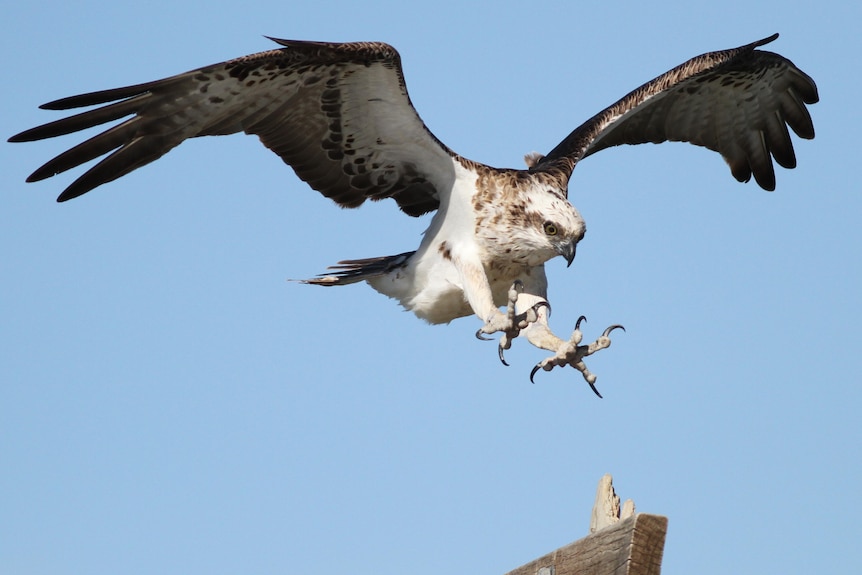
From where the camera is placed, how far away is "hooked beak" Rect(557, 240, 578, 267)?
25.1 ft

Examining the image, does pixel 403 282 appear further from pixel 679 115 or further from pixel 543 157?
pixel 679 115

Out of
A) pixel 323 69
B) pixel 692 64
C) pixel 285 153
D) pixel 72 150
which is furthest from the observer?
pixel 692 64

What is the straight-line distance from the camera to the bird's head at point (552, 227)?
7613 millimetres

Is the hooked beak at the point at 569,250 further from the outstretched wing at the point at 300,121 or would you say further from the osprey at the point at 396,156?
the outstretched wing at the point at 300,121

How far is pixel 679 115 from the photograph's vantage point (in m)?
9.87

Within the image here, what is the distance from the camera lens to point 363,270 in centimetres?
855

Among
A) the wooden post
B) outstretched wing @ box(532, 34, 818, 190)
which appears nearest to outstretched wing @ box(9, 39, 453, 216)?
outstretched wing @ box(532, 34, 818, 190)

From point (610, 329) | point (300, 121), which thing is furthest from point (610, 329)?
point (300, 121)

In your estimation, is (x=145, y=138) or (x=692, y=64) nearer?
(x=145, y=138)

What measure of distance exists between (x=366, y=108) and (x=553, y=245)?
1555 mm

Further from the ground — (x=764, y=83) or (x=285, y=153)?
(x=764, y=83)

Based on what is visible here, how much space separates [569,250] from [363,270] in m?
1.65

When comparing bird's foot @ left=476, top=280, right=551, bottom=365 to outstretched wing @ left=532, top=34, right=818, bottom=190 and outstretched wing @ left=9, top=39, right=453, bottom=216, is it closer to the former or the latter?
outstretched wing @ left=9, top=39, right=453, bottom=216

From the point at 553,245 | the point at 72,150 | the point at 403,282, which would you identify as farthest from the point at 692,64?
the point at 72,150
